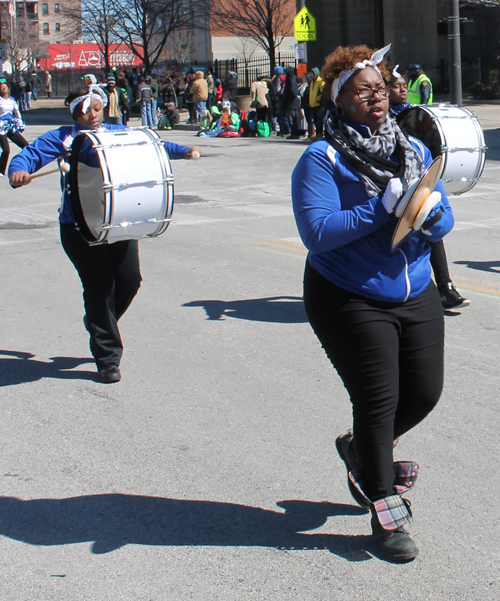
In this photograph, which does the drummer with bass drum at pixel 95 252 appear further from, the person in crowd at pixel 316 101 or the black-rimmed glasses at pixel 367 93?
the person in crowd at pixel 316 101

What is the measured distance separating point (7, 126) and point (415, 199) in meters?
17.3

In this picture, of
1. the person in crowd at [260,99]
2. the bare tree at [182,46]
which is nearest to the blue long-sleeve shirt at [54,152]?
the person in crowd at [260,99]

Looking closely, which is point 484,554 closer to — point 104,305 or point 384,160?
point 384,160

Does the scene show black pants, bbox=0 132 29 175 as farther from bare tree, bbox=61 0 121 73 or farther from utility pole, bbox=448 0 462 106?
bare tree, bbox=61 0 121 73

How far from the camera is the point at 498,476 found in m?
3.92

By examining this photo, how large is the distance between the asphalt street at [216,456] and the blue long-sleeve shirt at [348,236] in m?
1.04

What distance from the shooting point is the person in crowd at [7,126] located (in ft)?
58.2

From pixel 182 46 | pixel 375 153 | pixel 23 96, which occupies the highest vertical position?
pixel 182 46

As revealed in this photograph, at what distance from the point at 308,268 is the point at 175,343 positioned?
3.04 meters

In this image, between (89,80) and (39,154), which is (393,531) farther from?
(89,80)

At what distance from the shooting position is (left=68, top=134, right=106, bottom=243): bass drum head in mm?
4957

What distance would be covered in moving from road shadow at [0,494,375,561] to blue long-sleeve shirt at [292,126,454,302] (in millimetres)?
1042

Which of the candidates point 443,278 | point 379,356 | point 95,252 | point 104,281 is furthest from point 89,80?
point 379,356

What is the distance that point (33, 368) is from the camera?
578 cm
